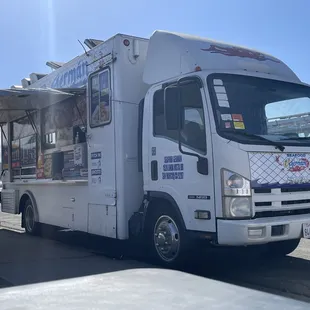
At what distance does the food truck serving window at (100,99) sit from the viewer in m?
7.70

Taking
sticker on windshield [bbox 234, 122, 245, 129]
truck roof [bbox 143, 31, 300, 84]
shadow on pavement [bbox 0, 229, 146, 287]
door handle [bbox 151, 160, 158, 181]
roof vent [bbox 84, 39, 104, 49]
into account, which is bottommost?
shadow on pavement [bbox 0, 229, 146, 287]

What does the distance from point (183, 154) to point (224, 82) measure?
1.12 m

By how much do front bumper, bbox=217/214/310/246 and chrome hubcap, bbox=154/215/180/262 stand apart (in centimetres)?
91

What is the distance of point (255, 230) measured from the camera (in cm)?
563

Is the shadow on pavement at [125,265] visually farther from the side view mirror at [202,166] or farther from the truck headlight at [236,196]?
the side view mirror at [202,166]

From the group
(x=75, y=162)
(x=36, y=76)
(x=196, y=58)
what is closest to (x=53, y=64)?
(x=36, y=76)

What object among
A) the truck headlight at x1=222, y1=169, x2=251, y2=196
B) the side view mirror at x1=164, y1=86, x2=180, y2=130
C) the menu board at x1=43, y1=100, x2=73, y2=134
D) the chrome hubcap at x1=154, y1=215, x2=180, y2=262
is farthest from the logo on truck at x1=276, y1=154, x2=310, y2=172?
the menu board at x1=43, y1=100, x2=73, y2=134

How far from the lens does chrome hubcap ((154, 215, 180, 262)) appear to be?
21.4 ft

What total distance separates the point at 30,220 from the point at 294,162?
23.8ft

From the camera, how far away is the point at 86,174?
838 centimetres

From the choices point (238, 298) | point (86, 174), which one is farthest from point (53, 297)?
point (86, 174)

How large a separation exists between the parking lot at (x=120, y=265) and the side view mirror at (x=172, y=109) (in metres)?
2.09

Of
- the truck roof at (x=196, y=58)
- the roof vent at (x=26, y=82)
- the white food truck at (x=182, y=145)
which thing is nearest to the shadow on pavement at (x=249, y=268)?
the white food truck at (x=182, y=145)

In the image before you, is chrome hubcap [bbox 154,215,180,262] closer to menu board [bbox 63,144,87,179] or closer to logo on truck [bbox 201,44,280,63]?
menu board [bbox 63,144,87,179]
